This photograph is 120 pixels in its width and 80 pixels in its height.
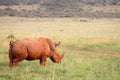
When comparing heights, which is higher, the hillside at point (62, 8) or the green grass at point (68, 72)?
the green grass at point (68, 72)

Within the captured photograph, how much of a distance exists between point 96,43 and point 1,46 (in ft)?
18.9

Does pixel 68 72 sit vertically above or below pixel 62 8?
above

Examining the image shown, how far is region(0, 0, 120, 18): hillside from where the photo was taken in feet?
229

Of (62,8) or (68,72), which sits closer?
(68,72)

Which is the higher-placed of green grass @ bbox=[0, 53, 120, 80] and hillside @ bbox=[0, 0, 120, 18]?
green grass @ bbox=[0, 53, 120, 80]

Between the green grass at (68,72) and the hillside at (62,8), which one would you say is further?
the hillside at (62,8)

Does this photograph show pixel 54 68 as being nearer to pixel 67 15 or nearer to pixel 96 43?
pixel 96 43

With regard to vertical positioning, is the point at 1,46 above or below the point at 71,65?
below

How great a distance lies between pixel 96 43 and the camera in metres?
20.8

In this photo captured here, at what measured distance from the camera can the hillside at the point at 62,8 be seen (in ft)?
229

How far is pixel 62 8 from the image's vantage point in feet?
252

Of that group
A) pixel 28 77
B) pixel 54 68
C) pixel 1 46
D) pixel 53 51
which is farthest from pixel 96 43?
pixel 28 77

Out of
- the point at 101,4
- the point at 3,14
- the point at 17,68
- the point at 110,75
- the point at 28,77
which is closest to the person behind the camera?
the point at 28,77

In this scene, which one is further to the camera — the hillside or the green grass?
the hillside
